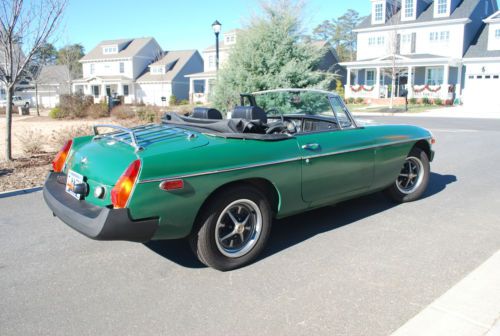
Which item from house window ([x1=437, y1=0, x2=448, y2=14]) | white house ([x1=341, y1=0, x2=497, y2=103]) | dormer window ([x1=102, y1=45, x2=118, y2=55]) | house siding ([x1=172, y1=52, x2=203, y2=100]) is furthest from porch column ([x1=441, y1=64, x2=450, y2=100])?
dormer window ([x1=102, y1=45, x2=118, y2=55])

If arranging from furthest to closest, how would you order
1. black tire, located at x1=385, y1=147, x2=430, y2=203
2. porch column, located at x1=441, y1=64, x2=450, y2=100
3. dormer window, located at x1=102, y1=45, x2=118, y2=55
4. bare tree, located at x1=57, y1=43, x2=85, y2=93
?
dormer window, located at x1=102, y1=45, x2=118, y2=55 → bare tree, located at x1=57, y1=43, x2=85, y2=93 → porch column, located at x1=441, y1=64, x2=450, y2=100 → black tire, located at x1=385, y1=147, x2=430, y2=203

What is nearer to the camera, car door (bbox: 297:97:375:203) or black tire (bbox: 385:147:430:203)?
car door (bbox: 297:97:375:203)

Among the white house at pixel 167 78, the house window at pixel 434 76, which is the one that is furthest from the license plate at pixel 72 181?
the white house at pixel 167 78

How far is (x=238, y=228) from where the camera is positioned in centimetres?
390

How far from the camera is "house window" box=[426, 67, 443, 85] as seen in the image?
1377 inches

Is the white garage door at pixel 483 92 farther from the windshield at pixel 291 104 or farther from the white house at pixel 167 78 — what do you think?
the windshield at pixel 291 104

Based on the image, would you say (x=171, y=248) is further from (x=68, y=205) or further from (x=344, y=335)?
(x=344, y=335)

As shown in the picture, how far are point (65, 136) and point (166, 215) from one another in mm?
7975

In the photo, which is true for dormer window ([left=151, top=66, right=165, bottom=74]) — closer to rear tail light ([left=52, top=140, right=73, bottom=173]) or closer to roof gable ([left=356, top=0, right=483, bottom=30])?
roof gable ([left=356, top=0, right=483, bottom=30])

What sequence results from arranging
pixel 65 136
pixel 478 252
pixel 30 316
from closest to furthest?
pixel 30 316
pixel 478 252
pixel 65 136

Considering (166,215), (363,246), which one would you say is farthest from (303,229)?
(166,215)

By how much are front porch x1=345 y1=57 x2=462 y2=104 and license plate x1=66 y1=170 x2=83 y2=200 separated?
101 feet

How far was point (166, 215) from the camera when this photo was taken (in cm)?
340

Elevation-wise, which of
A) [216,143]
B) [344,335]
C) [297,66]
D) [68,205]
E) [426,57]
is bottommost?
[344,335]
